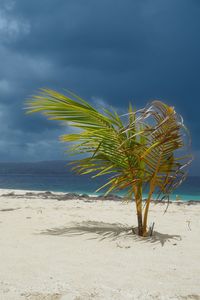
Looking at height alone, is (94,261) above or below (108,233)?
below

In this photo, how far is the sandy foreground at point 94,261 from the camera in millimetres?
2740

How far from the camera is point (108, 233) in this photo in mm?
4871

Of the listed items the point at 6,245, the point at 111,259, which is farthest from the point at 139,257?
the point at 6,245

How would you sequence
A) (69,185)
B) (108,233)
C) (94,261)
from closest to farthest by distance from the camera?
(94,261), (108,233), (69,185)

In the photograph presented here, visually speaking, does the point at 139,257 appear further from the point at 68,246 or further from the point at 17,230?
the point at 17,230

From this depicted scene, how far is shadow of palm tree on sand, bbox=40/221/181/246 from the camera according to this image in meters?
4.60

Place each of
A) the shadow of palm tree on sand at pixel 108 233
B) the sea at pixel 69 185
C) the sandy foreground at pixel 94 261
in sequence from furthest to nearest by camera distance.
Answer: the sea at pixel 69 185
the shadow of palm tree on sand at pixel 108 233
the sandy foreground at pixel 94 261

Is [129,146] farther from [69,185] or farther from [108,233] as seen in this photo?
[69,185]

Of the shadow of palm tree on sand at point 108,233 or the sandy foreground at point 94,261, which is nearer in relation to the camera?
the sandy foreground at point 94,261

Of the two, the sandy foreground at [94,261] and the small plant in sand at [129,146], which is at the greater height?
the small plant in sand at [129,146]

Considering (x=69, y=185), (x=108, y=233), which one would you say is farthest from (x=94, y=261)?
(x=69, y=185)

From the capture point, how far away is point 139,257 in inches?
148

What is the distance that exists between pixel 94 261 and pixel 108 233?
4.40 ft

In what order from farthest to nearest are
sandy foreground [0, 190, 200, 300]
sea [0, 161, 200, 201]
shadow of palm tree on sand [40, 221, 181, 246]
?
sea [0, 161, 200, 201], shadow of palm tree on sand [40, 221, 181, 246], sandy foreground [0, 190, 200, 300]
